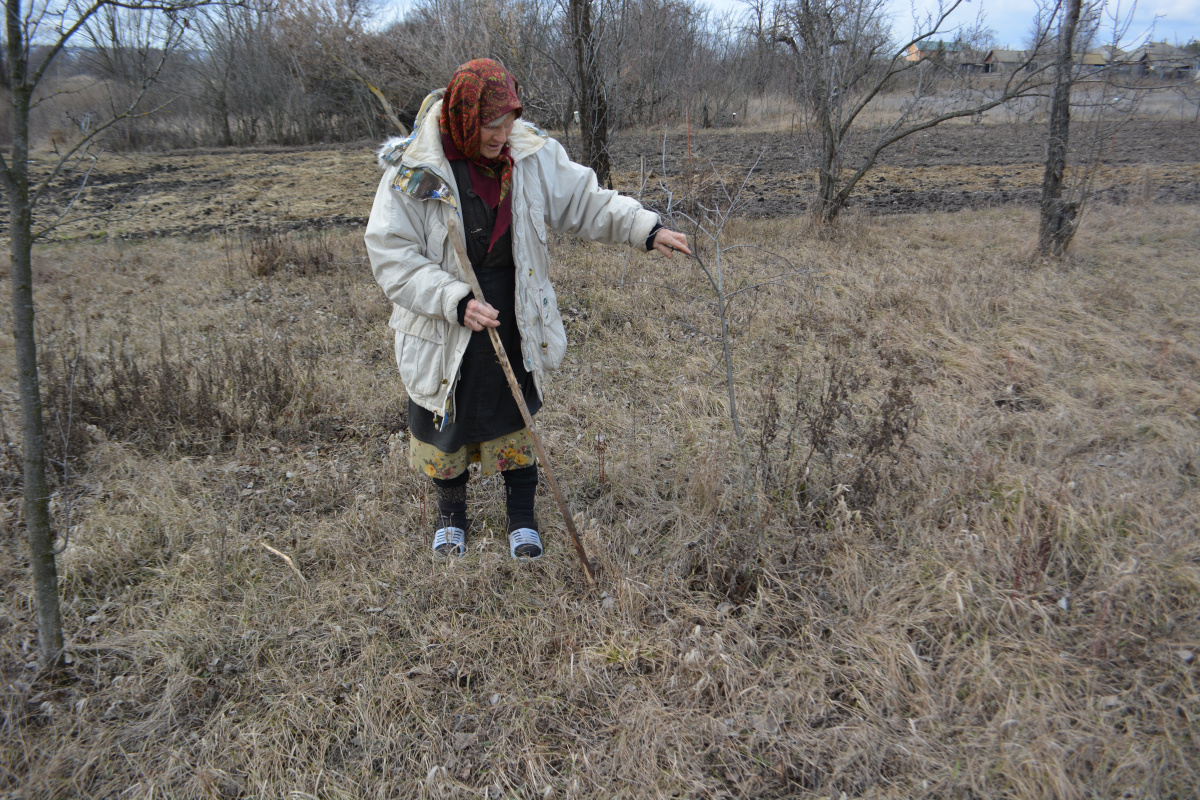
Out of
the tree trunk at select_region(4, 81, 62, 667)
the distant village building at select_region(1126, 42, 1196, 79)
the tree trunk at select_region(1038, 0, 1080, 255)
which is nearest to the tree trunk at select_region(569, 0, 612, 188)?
the tree trunk at select_region(1038, 0, 1080, 255)

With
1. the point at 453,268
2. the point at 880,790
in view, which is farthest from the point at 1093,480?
the point at 453,268

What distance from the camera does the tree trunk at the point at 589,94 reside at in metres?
7.12

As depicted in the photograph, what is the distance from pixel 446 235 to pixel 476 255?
132 millimetres

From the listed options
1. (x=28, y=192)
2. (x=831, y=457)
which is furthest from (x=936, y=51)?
(x=28, y=192)

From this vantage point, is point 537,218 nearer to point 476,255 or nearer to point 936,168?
point 476,255

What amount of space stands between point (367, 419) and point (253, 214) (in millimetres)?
7692

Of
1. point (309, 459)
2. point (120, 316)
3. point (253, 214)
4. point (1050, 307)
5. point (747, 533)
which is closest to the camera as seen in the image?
point (747, 533)

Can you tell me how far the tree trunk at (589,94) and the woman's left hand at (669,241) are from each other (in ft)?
15.5

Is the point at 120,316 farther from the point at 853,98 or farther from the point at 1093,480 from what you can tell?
the point at 853,98

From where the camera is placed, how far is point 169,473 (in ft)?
10.8

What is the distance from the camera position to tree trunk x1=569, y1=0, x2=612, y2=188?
23.4ft

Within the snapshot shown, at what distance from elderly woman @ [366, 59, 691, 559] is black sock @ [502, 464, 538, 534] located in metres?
0.01

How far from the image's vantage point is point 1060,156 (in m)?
6.63

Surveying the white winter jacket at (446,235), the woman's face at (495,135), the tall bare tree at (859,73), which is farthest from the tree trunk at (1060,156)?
the woman's face at (495,135)
